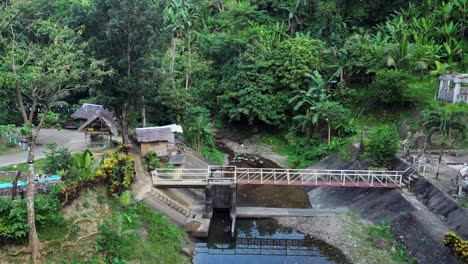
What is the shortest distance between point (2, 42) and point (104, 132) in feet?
51.0

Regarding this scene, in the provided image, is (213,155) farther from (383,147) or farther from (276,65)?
(383,147)

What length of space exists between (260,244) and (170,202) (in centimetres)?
640

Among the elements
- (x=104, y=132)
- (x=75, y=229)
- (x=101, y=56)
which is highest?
(x=101, y=56)

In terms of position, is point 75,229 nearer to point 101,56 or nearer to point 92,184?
point 92,184

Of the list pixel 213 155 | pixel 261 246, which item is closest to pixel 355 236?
pixel 261 246

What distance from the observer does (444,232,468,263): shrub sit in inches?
657

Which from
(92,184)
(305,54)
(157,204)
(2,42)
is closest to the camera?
(2,42)

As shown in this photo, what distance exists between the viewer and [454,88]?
32438mm

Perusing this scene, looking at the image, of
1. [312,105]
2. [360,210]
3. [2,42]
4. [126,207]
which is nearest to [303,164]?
[312,105]

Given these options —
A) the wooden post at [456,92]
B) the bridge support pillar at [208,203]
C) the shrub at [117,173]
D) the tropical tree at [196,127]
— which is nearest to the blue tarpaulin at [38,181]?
the shrub at [117,173]

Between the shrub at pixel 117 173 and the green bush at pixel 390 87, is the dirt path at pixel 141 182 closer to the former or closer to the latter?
the shrub at pixel 117 173

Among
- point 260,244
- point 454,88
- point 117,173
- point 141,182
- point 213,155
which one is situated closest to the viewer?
point 260,244

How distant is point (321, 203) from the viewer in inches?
1123

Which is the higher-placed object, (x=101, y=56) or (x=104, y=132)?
(x=101, y=56)
